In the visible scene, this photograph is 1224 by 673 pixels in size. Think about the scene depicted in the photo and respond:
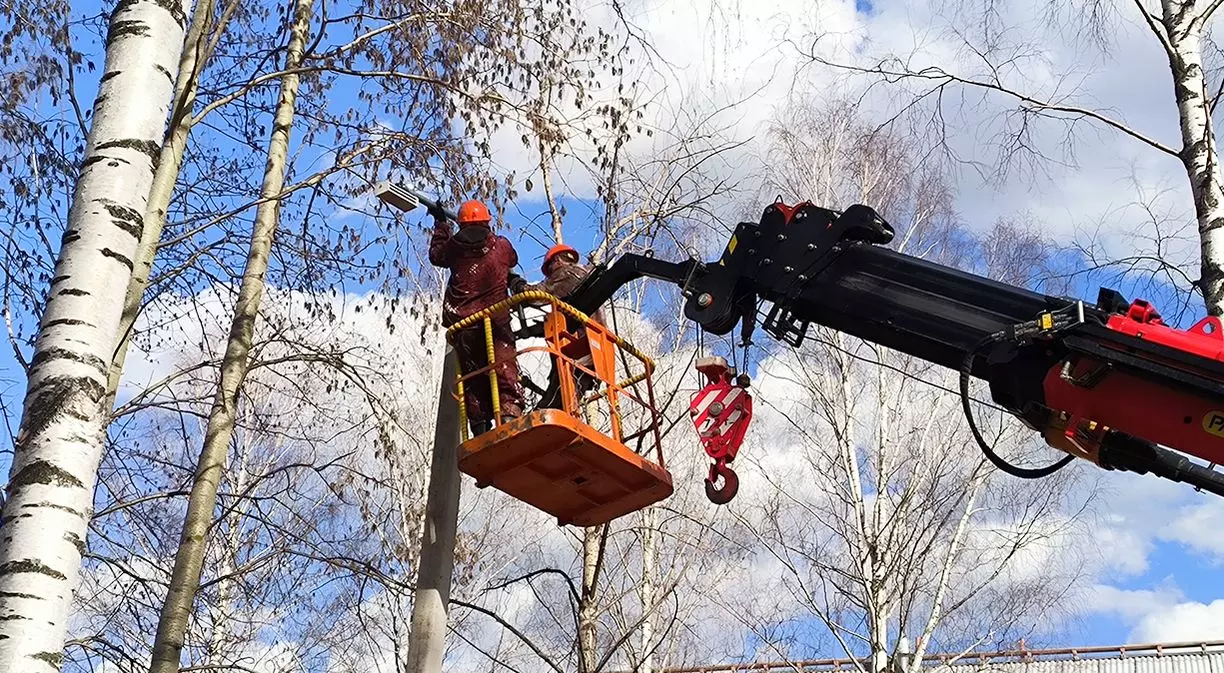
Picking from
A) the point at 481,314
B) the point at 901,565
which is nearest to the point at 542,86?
the point at 481,314

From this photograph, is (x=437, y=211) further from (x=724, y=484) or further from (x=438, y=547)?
(x=724, y=484)

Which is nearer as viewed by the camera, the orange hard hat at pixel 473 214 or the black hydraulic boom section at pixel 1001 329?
the black hydraulic boom section at pixel 1001 329

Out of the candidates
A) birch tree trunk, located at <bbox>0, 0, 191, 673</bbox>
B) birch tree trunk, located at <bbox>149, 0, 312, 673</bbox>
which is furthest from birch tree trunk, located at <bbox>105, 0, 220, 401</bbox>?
birch tree trunk, located at <bbox>0, 0, 191, 673</bbox>

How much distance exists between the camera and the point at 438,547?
6523 mm

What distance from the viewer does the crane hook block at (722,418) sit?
5764 millimetres

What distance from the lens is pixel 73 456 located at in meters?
4.32

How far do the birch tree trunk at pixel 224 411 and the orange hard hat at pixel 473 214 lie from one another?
1601mm

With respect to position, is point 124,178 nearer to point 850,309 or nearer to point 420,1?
point 850,309

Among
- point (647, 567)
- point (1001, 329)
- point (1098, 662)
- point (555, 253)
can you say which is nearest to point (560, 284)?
point (555, 253)

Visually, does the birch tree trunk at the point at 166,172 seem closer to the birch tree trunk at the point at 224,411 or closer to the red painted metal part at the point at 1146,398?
the birch tree trunk at the point at 224,411

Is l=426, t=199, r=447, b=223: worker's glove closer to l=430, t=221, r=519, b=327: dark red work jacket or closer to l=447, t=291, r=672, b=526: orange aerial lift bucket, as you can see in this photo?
l=430, t=221, r=519, b=327: dark red work jacket

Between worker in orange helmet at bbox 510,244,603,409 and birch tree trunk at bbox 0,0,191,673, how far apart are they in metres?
2.22

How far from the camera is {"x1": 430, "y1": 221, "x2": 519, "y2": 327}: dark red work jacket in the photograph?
6770 millimetres

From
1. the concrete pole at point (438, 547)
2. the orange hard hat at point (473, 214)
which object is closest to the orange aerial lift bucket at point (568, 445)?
the concrete pole at point (438, 547)
